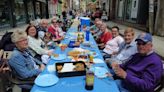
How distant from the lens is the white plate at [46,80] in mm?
1729

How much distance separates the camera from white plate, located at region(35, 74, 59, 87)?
1.73m

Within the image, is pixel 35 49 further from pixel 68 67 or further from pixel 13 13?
pixel 13 13

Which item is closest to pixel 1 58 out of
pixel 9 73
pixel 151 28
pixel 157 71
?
pixel 9 73

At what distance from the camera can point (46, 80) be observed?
1823 mm

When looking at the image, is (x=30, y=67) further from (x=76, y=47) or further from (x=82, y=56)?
(x=76, y=47)

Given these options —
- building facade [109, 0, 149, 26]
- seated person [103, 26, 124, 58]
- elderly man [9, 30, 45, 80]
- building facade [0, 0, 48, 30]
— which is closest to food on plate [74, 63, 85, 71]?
elderly man [9, 30, 45, 80]

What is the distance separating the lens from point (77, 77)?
6.22ft

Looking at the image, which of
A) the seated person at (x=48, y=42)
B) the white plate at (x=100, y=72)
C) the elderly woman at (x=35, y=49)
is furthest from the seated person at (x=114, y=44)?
the white plate at (x=100, y=72)

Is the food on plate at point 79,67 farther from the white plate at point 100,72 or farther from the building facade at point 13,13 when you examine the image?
the building facade at point 13,13

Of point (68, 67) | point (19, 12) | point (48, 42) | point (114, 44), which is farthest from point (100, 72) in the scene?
point (19, 12)

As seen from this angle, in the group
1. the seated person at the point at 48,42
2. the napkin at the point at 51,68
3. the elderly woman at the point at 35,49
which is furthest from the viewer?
the seated person at the point at 48,42

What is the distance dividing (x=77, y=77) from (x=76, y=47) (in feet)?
4.89

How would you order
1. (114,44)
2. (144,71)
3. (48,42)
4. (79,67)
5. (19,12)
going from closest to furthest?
(144,71) < (79,67) < (114,44) < (48,42) < (19,12)

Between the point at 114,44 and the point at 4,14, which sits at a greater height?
the point at 4,14
